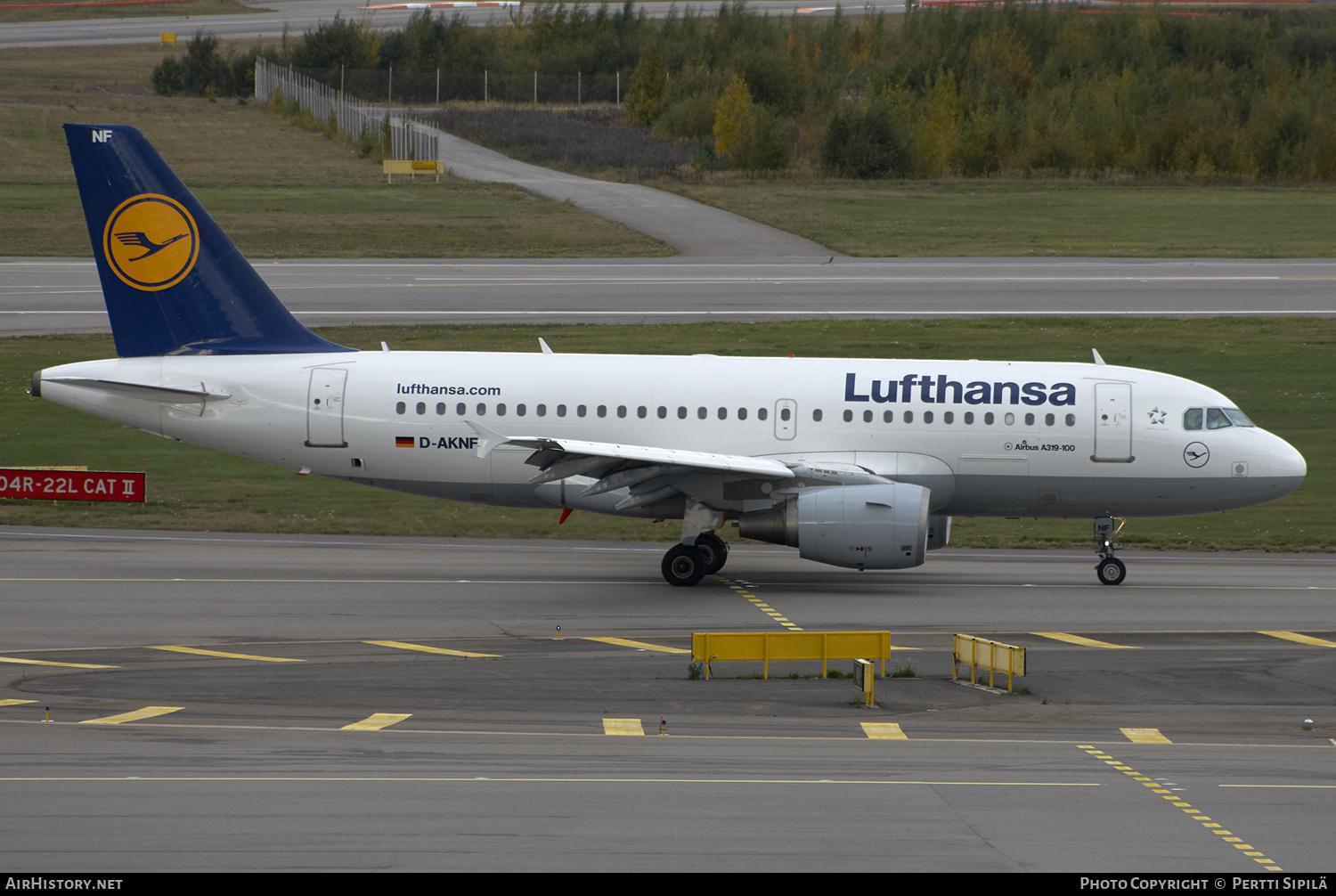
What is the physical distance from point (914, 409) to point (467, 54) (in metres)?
111

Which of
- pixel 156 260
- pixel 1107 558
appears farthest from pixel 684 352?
pixel 156 260

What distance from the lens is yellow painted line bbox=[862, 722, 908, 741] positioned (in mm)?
18125

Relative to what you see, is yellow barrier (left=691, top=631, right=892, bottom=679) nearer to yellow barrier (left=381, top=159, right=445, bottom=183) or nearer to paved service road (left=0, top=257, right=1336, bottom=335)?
paved service road (left=0, top=257, right=1336, bottom=335)

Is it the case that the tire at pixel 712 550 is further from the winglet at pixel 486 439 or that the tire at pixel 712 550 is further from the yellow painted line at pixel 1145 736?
the yellow painted line at pixel 1145 736

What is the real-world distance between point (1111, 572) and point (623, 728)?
13.9m

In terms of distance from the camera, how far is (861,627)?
80.4ft

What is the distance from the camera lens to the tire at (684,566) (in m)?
27.8

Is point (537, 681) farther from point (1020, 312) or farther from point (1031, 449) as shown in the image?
point (1020, 312)

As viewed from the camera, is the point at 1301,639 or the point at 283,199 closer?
the point at 1301,639

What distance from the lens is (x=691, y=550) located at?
91.3ft

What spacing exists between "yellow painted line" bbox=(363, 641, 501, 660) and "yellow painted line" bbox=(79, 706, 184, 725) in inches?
170

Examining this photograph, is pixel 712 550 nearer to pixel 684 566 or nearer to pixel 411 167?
pixel 684 566

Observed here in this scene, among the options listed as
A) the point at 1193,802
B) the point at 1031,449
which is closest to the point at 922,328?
the point at 1031,449

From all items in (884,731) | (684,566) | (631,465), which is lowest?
(684,566)
